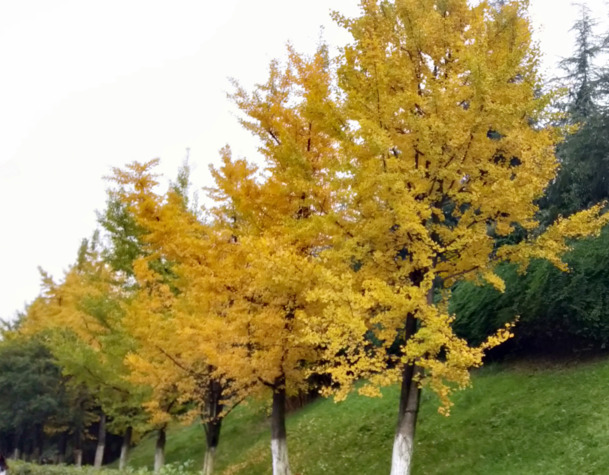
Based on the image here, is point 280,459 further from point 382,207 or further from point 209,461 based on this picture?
point 382,207

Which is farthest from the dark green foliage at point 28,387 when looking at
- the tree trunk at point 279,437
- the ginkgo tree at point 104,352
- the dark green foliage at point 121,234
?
the tree trunk at point 279,437

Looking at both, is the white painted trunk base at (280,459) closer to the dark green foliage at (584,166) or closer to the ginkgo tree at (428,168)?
the ginkgo tree at (428,168)

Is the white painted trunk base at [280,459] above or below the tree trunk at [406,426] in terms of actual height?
below

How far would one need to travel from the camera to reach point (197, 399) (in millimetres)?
14953

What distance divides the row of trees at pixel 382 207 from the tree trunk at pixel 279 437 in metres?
0.03

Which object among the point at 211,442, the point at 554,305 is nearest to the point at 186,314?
the point at 211,442

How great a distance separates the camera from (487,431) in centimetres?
1102

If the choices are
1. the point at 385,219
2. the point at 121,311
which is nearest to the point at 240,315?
the point at 385,219

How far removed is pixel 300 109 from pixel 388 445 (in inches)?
292

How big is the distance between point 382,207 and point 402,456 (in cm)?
395

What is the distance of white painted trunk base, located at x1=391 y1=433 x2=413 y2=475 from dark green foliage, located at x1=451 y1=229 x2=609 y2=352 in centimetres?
544

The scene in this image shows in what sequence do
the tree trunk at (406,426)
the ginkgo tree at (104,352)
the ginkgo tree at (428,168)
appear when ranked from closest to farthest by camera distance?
the ginkgo tree at (428,168)
the tree trunk at (406,426)
the ginkgo tree at (104,352)

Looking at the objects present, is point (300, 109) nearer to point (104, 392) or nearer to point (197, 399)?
point (197, 399)

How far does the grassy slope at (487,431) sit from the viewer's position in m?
9.46
